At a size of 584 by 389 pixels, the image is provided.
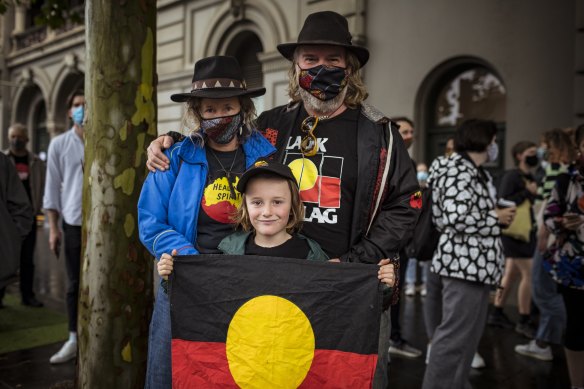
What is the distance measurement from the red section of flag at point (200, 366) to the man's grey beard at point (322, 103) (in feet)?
3.72

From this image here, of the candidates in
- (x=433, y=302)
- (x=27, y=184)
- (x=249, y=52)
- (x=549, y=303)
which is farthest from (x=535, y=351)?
(x=249, y=52)

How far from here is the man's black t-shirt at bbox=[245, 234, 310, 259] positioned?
2209mm

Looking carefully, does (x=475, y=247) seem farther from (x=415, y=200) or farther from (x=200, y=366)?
(x=200, y=366)

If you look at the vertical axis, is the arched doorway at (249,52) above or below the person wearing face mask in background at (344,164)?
above

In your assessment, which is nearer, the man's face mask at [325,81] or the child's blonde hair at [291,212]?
the child's blonde hair at [291,212]

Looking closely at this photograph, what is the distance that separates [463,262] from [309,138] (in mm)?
1754

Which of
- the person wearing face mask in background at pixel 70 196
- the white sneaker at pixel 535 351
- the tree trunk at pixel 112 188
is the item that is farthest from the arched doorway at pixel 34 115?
the white sneaker at pixel 535 351

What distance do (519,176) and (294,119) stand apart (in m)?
4.06

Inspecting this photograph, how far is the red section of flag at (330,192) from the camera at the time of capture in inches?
91.4

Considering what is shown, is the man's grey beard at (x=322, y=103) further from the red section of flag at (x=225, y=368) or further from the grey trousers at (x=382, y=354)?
the red section of flag at (x=225, y=368)

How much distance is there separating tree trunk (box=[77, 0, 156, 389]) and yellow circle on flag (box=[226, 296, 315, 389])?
1.27 metres

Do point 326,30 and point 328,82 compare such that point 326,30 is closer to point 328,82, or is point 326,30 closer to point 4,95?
point 328,82

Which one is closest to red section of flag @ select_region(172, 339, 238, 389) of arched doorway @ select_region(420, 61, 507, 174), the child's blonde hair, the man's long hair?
the child's blonde hair

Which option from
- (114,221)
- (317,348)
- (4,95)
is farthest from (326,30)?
(4,95)
